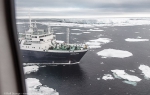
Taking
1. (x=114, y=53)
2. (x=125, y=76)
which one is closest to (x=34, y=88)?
(x=125, y=76)

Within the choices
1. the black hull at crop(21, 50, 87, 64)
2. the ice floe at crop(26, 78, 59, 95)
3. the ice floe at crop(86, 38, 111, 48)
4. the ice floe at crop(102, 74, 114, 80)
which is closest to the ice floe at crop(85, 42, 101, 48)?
the ice floe at crop(86, 38, 111, 48)

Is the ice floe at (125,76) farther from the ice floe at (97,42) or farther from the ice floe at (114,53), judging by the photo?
the ice floe at (97,42)

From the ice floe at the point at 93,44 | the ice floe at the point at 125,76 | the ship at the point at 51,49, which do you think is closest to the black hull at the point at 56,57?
the ship at the point at 51,49

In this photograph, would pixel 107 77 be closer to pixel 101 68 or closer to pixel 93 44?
pixel 101 68

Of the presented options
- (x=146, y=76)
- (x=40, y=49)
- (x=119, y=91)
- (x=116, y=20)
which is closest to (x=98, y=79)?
(x=119, y=91)

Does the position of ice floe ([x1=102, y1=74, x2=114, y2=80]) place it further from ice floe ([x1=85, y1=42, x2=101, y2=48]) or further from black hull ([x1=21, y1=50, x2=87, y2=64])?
black hull ([x1=21, y1=50, x2=87, y2=64])

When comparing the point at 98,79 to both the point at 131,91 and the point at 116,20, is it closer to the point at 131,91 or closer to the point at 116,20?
the point at 131,91
